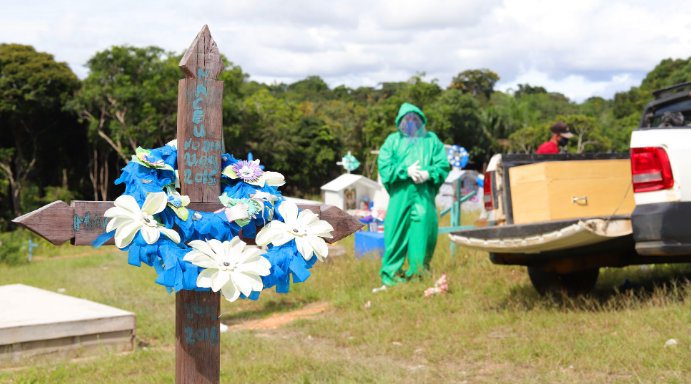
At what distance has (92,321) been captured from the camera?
264 inches

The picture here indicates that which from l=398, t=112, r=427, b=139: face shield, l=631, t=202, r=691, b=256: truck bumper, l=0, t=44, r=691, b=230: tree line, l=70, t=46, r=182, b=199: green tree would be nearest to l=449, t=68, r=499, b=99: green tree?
l=0, t=44, r=691, b=230: tree line

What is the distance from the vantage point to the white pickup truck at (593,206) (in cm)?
577

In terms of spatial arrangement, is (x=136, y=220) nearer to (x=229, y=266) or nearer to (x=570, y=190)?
(x=229, y=266)

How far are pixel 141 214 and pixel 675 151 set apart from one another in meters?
4.16

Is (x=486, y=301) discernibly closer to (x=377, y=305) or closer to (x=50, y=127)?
(x=377, y=305)

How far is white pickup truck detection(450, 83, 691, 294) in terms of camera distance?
577 centimetres

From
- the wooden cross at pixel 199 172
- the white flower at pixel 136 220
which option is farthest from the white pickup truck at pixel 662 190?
the white flower at pixel 136 220

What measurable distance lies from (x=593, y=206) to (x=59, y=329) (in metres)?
4.51

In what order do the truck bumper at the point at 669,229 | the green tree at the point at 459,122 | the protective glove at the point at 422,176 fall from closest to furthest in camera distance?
the truck bumper at the point at 669,229 → the protective glove at the point at 422,176 → the green tree at the point at 459,122

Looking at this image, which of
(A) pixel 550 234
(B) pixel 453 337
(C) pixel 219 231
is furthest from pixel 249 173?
(B) pixel 453 337

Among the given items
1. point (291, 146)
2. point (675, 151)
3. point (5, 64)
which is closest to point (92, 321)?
point (675, 151)

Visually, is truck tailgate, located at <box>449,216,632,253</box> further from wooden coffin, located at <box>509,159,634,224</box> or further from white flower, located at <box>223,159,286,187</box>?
white flower, located at <box>223,159,286,187</box>

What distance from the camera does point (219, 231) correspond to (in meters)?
3.17

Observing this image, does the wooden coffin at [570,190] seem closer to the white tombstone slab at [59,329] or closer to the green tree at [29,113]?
the white tombstone slab at [59,329]
